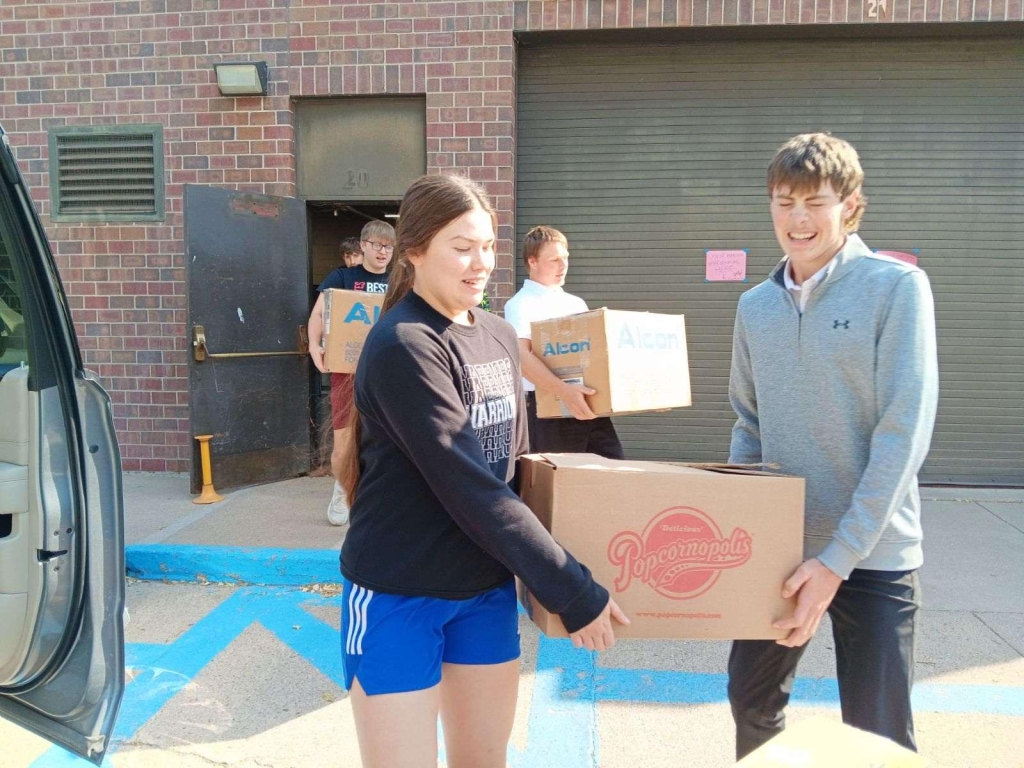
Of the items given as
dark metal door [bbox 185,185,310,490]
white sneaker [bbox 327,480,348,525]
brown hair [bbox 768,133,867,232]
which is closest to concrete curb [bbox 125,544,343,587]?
white sneaker [bbox 327,480,348,525]

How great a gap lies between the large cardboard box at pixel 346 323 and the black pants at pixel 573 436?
143 centimetres

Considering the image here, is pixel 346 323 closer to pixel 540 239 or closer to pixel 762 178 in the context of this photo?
pixel 540 239

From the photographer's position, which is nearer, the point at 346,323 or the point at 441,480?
the point at 441,480

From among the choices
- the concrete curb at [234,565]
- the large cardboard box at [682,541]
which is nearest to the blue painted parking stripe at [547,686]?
the concrete curb at [234,565]

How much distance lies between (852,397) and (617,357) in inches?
52.4

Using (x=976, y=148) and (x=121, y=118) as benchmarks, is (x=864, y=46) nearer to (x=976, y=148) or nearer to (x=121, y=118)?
(x=976, y=148)

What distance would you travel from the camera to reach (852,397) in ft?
5.94

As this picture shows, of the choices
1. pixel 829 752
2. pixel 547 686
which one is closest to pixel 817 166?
pixel 829 752

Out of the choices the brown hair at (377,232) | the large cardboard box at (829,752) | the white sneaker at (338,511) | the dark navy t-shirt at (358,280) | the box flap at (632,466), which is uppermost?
the brown hair at (377,232)

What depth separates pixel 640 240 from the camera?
638 cm

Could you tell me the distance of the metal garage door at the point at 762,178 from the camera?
6109 mm

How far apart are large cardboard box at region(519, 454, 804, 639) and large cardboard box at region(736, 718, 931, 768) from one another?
0.49 meters

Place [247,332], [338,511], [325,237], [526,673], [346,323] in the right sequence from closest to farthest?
[526,673] < [346,323] < [338,511] < [247,332] < [325,237]

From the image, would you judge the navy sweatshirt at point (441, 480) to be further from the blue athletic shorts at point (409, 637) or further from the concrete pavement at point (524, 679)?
the concrete pavement at point (524, 679)
